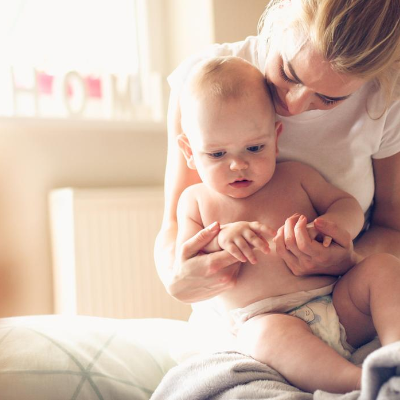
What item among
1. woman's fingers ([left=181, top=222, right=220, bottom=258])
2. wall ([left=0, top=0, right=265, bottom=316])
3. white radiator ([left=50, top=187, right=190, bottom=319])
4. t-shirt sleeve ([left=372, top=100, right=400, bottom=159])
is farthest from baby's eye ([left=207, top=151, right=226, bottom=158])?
wall ([left=0, top=0, right=265, bottom=316])

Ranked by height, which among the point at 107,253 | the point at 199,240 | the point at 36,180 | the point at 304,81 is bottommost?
the point at 107,253

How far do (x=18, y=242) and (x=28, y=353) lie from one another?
1204 millimetres

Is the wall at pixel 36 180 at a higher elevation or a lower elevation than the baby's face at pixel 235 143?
lower

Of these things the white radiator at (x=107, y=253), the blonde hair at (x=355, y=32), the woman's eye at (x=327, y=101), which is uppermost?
the blonde hair at (x=355, y=32)

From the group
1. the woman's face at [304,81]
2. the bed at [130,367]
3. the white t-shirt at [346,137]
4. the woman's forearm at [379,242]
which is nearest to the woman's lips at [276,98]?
the woman's face at [304,81]

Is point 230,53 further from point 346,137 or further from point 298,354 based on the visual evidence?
point 298,354

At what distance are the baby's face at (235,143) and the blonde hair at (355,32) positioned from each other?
0.14m

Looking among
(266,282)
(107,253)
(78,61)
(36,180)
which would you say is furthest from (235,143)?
(78,61)

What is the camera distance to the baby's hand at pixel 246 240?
91cm

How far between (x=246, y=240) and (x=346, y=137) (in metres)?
0.38

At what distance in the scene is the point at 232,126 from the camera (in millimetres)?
1000

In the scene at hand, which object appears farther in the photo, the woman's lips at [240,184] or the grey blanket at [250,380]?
the woman's lips at [240,184]

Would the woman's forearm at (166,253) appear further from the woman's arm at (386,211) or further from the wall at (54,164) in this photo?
the wall at (54,164)

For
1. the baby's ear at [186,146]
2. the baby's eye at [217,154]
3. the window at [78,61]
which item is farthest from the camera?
the window at [78,61]
